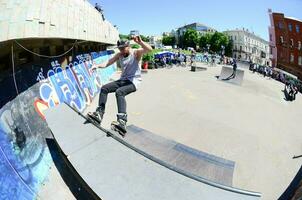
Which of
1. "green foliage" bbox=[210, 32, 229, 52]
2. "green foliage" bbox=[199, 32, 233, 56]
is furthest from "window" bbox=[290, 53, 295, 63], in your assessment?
"green foliage" bbox=[210, 32, 229, 52]

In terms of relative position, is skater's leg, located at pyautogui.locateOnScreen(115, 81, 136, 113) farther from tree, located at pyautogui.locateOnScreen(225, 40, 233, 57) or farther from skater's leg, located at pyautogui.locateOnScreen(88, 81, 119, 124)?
tree, located at pyautogui.locateOnScreen(225, 40, 233, 57)

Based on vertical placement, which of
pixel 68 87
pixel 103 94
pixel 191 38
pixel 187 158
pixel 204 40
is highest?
pixel 191 38

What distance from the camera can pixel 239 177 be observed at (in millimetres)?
6016

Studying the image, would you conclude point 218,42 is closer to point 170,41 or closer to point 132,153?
point 170,41

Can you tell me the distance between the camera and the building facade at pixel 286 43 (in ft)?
28.0

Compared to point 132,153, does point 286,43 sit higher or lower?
higher

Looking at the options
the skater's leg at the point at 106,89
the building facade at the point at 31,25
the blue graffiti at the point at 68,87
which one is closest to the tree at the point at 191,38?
the blue graffiti at the point at 68,87

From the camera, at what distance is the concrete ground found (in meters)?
6.40

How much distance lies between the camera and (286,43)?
913 cm

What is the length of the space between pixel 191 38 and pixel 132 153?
445 feet

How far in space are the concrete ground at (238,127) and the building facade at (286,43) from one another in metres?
2.87

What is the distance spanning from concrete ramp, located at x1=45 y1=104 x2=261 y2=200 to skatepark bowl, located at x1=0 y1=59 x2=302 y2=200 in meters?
0.02

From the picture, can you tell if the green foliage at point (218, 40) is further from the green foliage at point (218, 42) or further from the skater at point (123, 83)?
the skater at point (123, 83)

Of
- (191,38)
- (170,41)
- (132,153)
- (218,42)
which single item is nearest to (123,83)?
(132,153)
